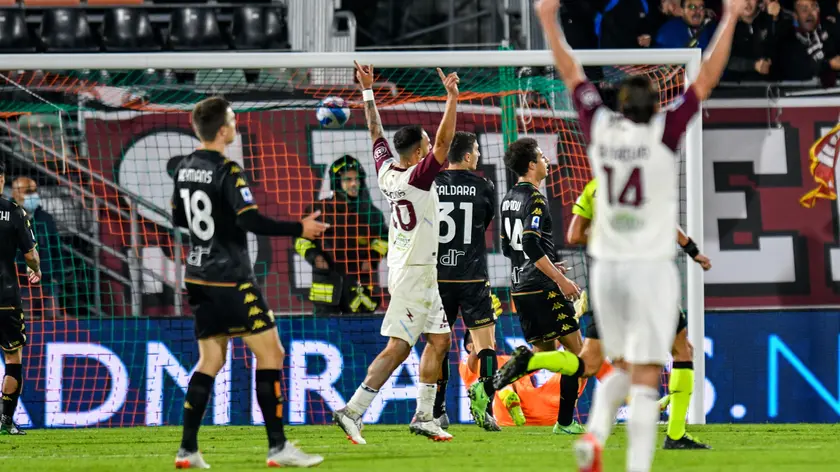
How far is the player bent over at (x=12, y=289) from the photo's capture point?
10.2 meters

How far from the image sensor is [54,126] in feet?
42.9

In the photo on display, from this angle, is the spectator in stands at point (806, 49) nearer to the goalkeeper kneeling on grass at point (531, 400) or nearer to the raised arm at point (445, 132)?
the goalkeeper kneeling on grass at point (531, 400)

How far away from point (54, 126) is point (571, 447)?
7.52m

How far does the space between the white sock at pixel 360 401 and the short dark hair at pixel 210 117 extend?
2.23 meters

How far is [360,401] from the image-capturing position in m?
8.07

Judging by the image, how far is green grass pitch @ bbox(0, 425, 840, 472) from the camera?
6766mm

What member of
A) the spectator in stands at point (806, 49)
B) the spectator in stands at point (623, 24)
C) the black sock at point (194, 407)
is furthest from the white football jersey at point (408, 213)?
the spectator in stands at point (806, 49)

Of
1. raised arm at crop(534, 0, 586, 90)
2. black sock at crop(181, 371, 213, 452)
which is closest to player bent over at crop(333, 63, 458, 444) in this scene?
black sock at crop(181, 371, 213, 452)

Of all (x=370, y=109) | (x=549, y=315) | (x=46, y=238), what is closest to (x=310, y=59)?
(x=370, y=109)

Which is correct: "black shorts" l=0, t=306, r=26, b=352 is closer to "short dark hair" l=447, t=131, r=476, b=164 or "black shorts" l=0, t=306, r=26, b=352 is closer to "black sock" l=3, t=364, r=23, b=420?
"black sock" l=3, t=364, r=23, b=420

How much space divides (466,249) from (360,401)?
186 cm

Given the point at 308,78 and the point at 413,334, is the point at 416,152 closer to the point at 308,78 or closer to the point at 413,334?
the point at 413,334

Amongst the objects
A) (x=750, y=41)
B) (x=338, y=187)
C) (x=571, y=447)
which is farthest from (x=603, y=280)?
(x=750, y=41)

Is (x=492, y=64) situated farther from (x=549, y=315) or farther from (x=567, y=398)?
(x=567, y=398)
